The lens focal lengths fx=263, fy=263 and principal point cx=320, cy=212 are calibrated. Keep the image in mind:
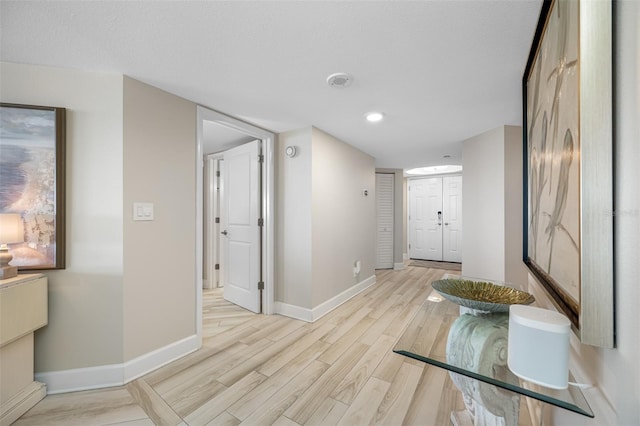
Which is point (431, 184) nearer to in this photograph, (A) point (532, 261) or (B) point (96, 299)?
(A) point (532, 261)

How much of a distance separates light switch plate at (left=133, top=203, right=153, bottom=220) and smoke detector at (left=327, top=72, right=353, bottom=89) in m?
1.63

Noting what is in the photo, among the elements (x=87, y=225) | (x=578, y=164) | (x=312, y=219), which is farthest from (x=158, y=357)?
(x=578, y=164)

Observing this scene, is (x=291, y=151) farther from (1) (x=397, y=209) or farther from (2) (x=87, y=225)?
(1) (x=397, y=209)

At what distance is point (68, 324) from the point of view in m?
1.76

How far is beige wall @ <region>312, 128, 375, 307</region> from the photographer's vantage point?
3.00 meters

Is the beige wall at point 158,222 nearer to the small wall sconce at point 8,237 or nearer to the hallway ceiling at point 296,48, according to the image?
the hallway ceiling at point 296,48

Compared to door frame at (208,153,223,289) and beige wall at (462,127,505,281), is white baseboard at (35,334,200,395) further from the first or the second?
beige wall at (462,127,505,281)

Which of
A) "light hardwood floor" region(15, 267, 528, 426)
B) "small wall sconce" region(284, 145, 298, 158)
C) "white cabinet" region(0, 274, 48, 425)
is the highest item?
"small wall sconce" region(284, 145, 298, 158)

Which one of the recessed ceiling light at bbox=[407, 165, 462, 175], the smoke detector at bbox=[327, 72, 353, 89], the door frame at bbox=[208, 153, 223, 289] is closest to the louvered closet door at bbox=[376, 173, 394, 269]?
the recessed ceiling light at bbox=[407, 165, 462, 175]

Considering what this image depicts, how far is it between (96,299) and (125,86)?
1.50 meters

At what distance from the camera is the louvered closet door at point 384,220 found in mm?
5605

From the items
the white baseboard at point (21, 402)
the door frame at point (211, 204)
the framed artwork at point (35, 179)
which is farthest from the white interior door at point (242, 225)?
the white baseboard at point (21, 402)

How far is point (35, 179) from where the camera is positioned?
5.53 feet

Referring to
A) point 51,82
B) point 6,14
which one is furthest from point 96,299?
point 6,14
